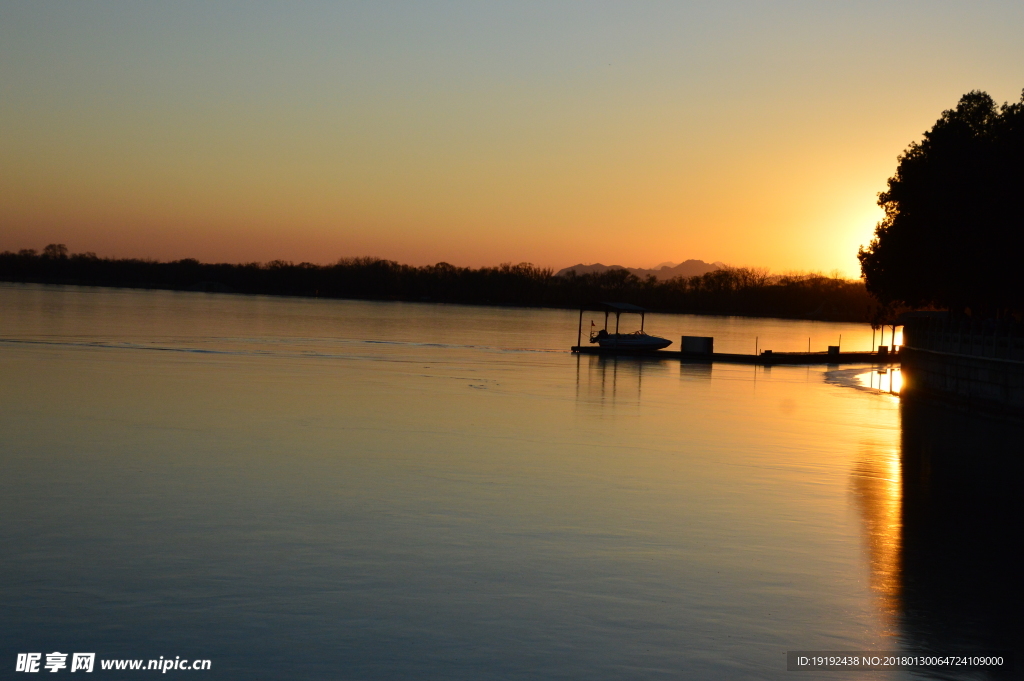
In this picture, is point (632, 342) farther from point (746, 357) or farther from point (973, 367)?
point (973, 367)

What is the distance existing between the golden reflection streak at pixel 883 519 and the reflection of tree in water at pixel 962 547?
0.10m

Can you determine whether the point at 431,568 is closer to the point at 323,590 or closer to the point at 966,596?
the point at 323,590

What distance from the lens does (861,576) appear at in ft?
28.2

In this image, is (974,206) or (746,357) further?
(746,357)

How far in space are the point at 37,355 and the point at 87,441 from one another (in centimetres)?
2032

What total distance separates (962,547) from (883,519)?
4.61 feet

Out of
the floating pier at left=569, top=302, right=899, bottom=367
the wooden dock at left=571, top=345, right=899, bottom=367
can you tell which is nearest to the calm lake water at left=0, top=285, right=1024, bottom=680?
the wooden dock at left=571, top=345, right=899, bottom=367

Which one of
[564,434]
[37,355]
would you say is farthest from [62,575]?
[37,355]

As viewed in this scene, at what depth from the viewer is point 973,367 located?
27000 mm

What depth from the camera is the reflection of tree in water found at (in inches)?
281

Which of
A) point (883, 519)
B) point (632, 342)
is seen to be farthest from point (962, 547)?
point (632, 342)

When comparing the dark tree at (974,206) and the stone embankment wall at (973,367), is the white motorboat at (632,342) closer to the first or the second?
the stone embankment wall at (973,367)

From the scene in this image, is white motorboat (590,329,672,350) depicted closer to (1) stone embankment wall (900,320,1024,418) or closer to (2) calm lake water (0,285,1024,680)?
(1) stone embankment wall (900,320,1024,418)

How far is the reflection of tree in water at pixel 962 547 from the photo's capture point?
7.13 m
